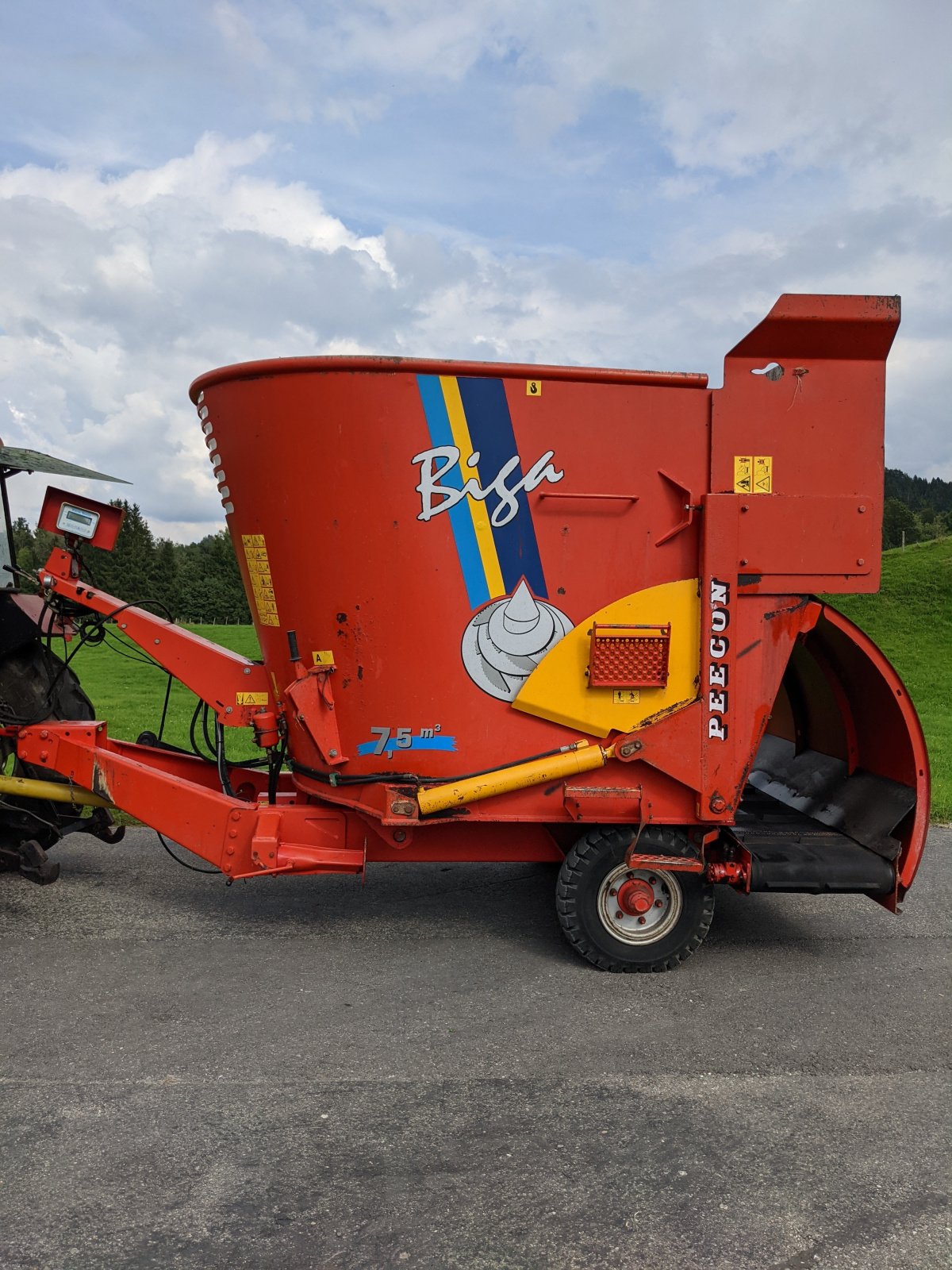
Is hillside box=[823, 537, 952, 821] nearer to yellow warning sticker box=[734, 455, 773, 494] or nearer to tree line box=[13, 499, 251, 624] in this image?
yellow warning sticker box=[734, 455, 773, 494]

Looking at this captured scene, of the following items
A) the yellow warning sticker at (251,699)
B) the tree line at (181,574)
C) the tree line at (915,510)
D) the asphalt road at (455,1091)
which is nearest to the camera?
the asphalt road at (455,1091)

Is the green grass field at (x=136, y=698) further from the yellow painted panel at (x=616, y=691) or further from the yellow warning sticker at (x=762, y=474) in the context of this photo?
the yellow warning sticker at (x=762, y=474)

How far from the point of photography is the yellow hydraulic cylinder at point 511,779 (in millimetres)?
4094

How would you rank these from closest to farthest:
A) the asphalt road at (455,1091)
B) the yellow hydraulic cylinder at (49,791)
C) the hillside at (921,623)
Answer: the asphalt road at (455,1091)
the yellow hydraulic cylinder at (49,791)
the hillside at (921,623)

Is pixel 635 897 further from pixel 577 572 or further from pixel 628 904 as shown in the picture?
pixel 577 572

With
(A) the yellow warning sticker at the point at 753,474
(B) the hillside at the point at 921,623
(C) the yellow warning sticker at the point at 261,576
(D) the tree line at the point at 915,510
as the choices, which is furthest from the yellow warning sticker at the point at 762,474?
(D) the tree line at the point at 915,510

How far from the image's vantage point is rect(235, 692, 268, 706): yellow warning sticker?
4.58 meters

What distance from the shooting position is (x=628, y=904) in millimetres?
4219

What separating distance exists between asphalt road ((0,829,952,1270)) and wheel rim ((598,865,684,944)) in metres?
0.21

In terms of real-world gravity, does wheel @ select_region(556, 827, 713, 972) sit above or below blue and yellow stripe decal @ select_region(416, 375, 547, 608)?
below

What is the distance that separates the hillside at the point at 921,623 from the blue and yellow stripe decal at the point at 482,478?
7.47 meters

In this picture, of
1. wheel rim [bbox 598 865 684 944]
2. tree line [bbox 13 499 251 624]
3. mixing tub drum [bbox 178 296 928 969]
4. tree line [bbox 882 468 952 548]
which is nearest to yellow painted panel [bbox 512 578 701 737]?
mixing tub drum [bbox 178 296 928 969]

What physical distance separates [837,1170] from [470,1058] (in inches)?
49.5

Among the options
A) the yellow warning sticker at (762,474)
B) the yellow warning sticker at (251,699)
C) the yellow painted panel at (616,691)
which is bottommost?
the yellow warning sticker at (251,699)
